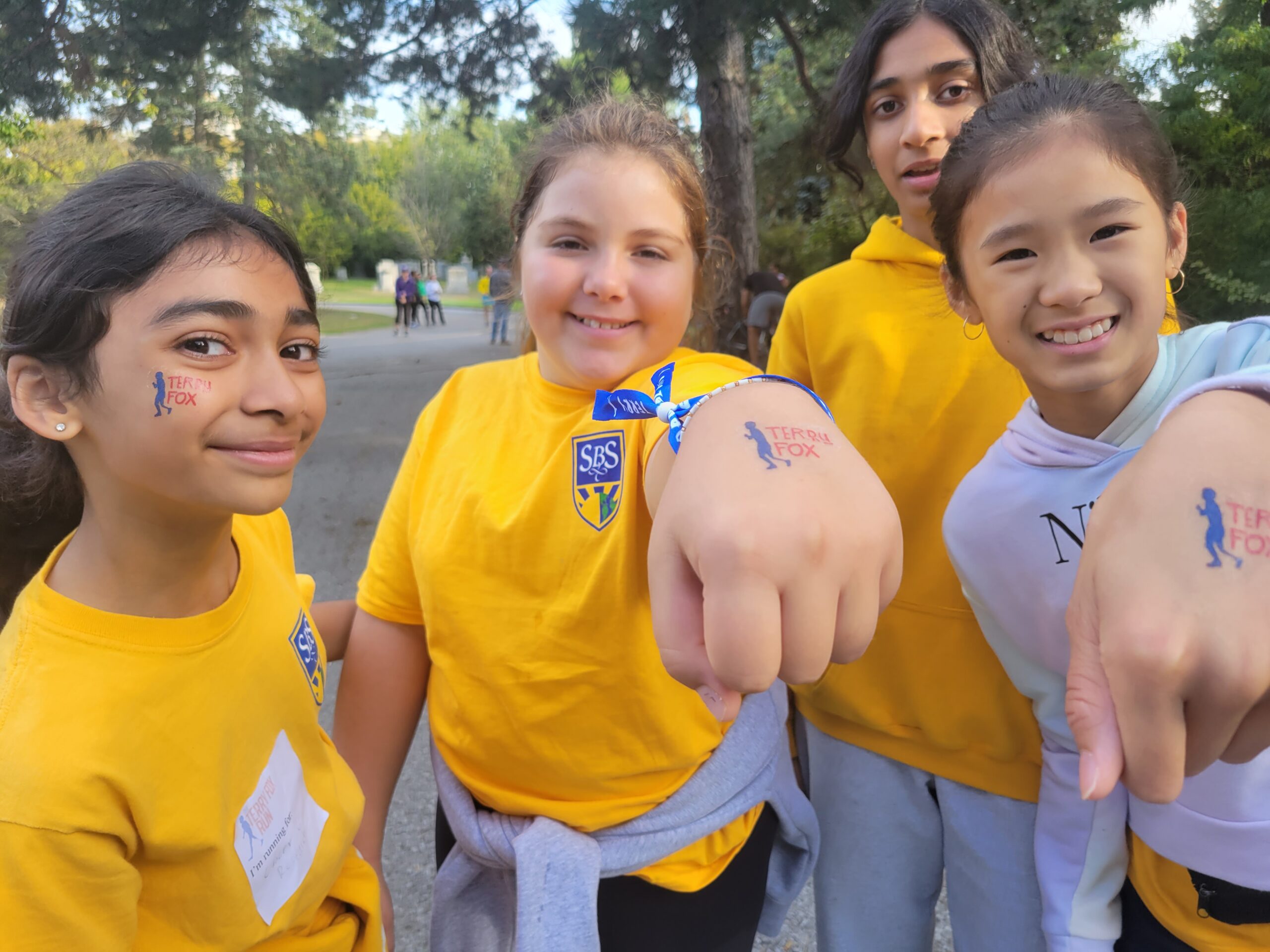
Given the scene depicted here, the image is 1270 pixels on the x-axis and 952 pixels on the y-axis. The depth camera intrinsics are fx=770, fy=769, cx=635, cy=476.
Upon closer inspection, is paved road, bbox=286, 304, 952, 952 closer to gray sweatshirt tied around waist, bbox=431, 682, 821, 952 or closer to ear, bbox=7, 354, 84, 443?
gray sweatshirt tied around waist, bbox=431, 682, 821, 952

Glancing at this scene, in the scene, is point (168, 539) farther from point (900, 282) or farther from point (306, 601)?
point (900, 282)

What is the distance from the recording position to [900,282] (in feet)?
4.76

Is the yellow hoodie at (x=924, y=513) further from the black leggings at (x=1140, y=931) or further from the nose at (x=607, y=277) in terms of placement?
the nose at (x=607, y=277)

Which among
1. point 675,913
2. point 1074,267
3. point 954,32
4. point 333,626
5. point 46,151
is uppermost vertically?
point 46,151

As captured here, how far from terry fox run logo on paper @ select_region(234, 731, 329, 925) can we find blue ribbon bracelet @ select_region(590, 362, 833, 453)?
67 cm

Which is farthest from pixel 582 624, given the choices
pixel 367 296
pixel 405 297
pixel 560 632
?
pixel 367 296

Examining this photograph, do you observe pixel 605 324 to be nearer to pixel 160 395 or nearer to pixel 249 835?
pixel 160 395

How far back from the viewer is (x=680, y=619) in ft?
1.97

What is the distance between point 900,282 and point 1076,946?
1100mm

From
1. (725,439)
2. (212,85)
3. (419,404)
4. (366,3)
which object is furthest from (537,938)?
(419,404)

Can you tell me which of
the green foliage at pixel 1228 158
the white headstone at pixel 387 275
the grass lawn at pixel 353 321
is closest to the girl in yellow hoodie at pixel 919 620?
the green foliage at pixel 1228 158

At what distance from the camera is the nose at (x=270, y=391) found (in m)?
0.93

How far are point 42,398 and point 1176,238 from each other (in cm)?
152

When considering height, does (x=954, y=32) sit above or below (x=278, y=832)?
above
